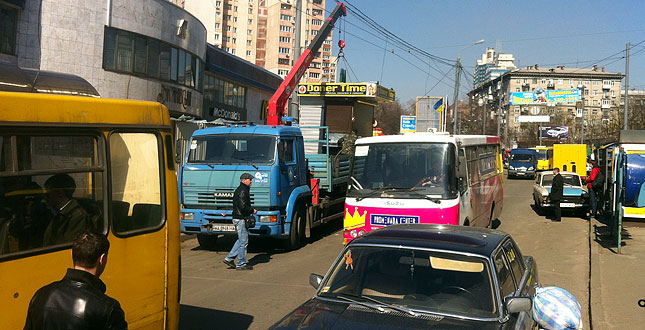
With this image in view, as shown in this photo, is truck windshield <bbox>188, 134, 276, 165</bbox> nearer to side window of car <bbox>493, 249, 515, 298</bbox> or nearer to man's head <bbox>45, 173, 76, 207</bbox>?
side window of car <bbox>493, 249, 515, 298</bbox>

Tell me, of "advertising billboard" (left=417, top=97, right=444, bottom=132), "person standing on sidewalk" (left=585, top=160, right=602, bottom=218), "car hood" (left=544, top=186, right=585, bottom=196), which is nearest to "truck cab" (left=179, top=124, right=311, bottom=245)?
"person standing on sidewalk" (left=585, top=160, right=602, bottom=218)

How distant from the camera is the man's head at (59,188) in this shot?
377 cm

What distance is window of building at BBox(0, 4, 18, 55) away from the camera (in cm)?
1603

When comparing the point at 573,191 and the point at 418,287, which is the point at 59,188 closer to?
the point at 418,287

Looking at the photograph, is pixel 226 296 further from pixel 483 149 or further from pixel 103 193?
pixel 483 149

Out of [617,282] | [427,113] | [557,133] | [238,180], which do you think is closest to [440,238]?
[617,282]

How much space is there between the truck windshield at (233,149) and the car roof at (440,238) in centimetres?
646

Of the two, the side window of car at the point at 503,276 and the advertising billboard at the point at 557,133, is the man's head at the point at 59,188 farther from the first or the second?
the advertising billboard at the point at 557,133

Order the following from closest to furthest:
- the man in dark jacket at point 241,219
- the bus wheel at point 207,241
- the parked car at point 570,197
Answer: the man in dark jacket at point 241,219
the bus wheel at point 207,241
the parked car at point 570,197

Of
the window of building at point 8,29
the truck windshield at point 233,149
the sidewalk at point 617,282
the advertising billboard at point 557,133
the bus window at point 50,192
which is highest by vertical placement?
the advertising billboard at point 557,133

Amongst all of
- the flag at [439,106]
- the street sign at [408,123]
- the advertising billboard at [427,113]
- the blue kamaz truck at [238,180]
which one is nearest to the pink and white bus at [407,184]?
the blue kamaz truck at [238,180]

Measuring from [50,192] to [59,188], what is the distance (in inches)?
3.1

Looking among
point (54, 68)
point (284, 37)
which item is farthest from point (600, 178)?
point (284, 37)

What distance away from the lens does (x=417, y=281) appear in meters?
4.36
